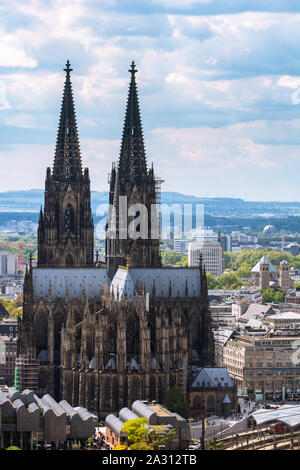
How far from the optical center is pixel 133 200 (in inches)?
5906

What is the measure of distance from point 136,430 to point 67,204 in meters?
47.3

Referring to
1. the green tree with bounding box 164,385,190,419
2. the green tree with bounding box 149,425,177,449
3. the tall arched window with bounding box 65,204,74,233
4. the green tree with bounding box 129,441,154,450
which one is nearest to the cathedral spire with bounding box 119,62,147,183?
the tall arched window with bounding box 65,204,74,233

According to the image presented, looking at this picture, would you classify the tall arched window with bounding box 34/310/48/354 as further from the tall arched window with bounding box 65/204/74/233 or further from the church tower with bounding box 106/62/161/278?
the tall arched window with bounding box 65/204/74/233

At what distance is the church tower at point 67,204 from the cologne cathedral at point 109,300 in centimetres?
9

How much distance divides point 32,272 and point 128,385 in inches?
652

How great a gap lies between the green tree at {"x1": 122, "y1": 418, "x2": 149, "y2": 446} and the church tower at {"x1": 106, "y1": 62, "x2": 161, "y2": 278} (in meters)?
36.2

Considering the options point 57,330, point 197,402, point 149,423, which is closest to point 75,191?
point 57,330

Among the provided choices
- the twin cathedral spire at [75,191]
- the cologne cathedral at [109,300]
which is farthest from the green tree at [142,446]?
the twin cathedral spire at [75,191]

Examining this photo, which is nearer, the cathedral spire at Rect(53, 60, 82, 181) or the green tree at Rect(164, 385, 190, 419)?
the green tree at Rect(164, 385, 190, 419)

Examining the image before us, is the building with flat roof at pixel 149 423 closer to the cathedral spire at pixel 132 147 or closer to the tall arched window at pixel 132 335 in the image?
the tall arched window at pixel 132 335

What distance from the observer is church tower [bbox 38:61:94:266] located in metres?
151

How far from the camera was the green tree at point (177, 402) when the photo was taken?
126m
